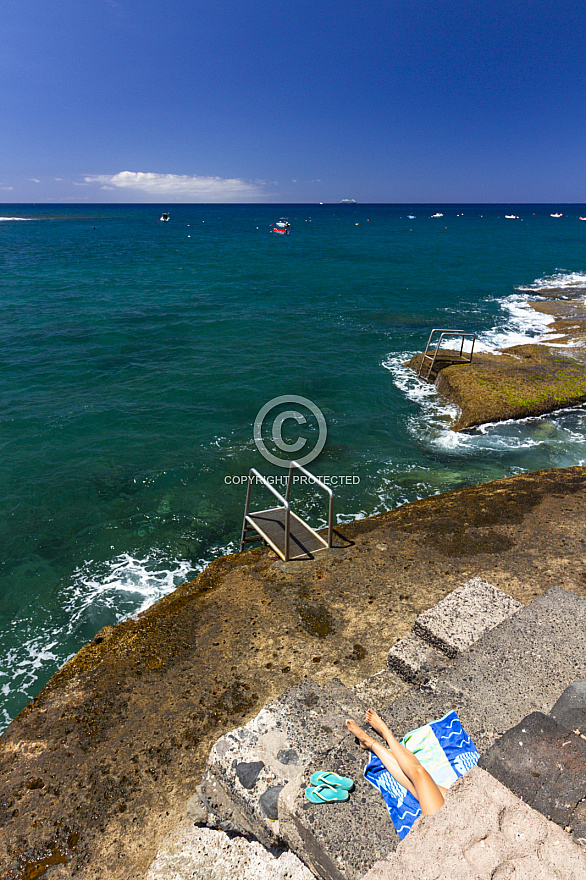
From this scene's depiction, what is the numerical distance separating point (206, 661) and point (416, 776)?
335cm

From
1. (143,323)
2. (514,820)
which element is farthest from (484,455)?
(143,323)

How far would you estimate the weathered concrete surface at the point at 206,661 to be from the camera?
15.0ft

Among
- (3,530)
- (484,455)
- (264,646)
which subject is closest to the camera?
(264,646)

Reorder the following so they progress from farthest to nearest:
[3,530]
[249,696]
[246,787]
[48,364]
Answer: [48,364], [3,530], [249,696], [246,787]

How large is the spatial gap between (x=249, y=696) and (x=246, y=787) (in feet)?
5.82

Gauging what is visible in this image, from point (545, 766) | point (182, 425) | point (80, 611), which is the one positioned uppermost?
point (545, 766)

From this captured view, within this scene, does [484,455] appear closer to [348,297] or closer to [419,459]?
[419,459]

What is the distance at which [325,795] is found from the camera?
12.1 ft

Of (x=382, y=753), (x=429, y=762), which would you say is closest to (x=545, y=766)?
(x=429, y=762)

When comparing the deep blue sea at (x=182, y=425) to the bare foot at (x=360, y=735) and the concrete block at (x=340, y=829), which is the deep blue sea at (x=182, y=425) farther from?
the bare foot at (x=360, y=735)

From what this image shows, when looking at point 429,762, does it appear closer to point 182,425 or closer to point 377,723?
point 377,723

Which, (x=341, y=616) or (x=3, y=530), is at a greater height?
(x=341, y=616)

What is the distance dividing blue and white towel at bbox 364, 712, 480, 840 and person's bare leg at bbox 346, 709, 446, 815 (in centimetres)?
6

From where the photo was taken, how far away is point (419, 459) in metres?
14.7
